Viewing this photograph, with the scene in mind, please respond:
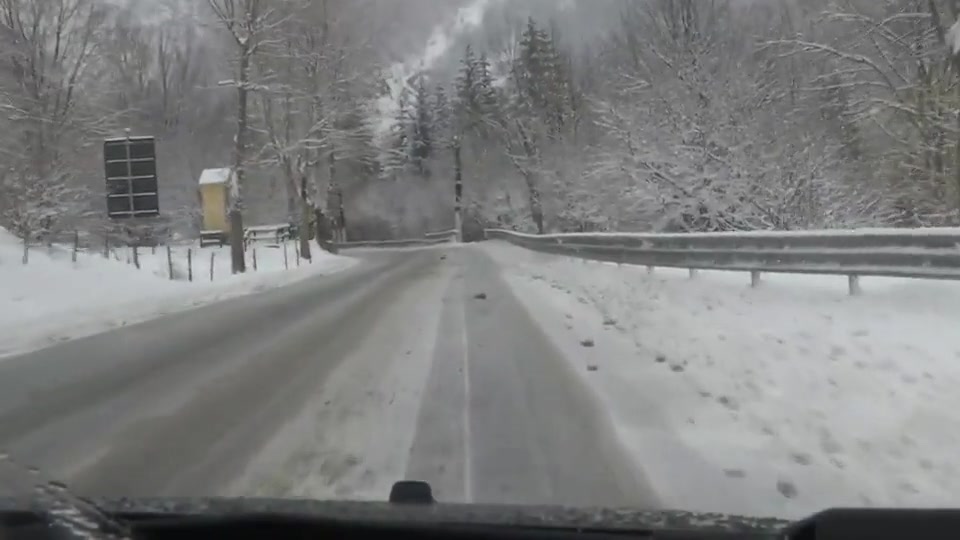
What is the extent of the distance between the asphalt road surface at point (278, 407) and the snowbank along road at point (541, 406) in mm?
30

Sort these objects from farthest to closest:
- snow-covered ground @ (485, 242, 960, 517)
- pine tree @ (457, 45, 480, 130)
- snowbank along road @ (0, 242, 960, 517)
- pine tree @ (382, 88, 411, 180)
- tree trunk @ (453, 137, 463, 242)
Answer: pine tree @ (382, 88, 411, 180) < tree trunk @ (453, 137, 463, 242) < pine tree @ (457, 45, 480, 130) < snowbank along road @ (0, 242, 960, 517) < snow-covered ground @ (485, 242, 960, 517)

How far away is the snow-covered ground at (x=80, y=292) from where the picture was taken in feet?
47.9

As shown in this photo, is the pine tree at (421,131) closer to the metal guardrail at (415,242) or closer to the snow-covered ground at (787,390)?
the metal guardrail at (415,242)

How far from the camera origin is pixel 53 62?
125ft

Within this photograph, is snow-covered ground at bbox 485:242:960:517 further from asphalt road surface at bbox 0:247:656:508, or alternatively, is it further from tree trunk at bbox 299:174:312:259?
tree trunk at bbox 299:174:312:259

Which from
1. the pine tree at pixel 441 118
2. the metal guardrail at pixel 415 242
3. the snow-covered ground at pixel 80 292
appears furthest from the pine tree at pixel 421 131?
the snow-covered ground at pixel 80 292

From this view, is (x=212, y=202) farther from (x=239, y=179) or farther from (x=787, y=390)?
(x=787, y=390)

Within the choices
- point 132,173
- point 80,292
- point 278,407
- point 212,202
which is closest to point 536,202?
point 212,202

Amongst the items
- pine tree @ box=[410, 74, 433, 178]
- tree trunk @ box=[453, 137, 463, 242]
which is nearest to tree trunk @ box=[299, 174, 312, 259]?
tree trunk @ box=[453, 137, 463, 242]

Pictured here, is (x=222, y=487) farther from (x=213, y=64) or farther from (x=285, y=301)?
(x=213, y=64)

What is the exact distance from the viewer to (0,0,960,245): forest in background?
24984 millimetres

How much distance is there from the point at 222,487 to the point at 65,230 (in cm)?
3464

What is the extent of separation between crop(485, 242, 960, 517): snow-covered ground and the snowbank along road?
0.03 metres

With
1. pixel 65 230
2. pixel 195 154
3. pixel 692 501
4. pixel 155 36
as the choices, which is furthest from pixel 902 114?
pixel 195 154
